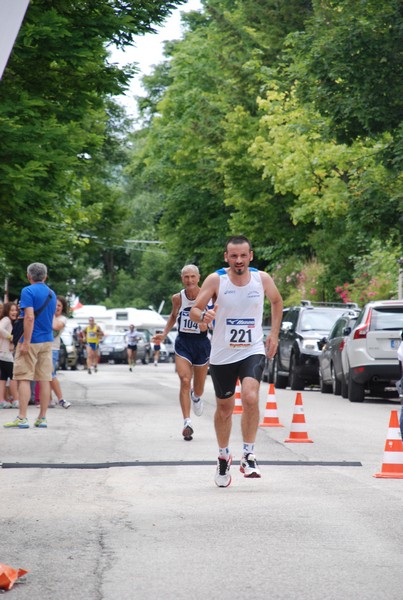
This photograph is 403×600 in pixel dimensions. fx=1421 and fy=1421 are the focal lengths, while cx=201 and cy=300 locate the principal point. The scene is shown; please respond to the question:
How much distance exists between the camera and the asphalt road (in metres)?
6.70

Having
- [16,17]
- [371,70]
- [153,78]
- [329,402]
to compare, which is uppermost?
[153,78]

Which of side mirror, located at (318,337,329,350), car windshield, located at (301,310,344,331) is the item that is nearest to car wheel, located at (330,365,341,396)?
side mirror, located at (318,337,329,350)

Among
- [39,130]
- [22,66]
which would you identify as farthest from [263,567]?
[22,66]

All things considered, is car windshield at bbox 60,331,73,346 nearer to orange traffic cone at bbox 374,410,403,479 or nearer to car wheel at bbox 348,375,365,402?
car wheel at bbox 348,375,365,402

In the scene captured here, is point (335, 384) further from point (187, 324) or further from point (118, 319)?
point (118, 319)

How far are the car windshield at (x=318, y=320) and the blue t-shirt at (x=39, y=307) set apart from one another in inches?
563

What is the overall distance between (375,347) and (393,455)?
1266 centimetres

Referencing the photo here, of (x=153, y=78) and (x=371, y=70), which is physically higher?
(x=153, y=78)

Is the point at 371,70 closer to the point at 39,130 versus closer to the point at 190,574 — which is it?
the point at 39,130

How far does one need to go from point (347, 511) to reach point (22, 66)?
13.4m

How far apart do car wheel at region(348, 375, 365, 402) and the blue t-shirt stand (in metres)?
8.42

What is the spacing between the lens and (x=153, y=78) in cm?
6406

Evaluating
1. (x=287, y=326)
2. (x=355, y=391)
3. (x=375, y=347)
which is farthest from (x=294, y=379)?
(x=375, y=347)

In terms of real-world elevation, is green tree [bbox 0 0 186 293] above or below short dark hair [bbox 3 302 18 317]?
above
